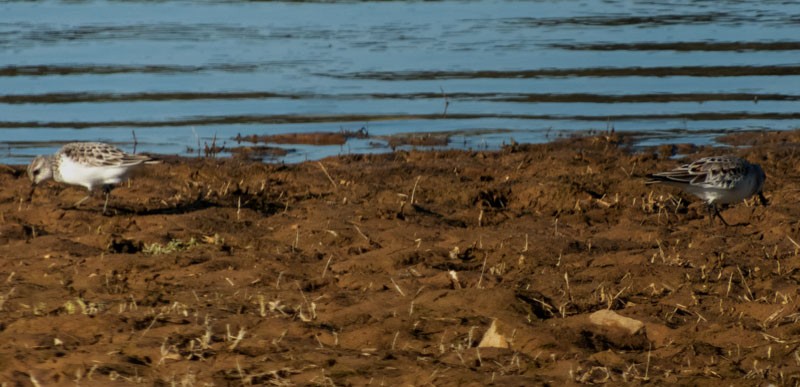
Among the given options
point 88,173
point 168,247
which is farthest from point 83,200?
point 168,247

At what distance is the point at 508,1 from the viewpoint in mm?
30406

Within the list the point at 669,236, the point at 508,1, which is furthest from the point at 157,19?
the point at 669,236

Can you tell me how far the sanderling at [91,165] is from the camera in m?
10.7

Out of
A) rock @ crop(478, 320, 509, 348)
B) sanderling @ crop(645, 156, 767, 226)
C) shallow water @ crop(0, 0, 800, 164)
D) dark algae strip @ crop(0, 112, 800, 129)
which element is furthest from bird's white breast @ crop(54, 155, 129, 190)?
dark algae strip @ crop(0, 112, 800, 129)

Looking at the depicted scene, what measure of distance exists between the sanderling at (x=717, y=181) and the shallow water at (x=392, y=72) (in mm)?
4361

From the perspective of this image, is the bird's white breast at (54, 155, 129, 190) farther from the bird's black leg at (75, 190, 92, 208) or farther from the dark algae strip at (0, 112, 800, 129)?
the dark algae strip at (0, 112, 800, 129)

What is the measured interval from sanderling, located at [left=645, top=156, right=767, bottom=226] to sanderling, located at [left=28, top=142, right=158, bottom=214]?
4146 millimetres

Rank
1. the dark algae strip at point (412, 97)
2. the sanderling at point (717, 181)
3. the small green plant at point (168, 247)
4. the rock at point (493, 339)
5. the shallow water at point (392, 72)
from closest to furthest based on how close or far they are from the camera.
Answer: the rock at point (493, 339) < the small green plant at point (168, 247) < the sanderling at point (717, 181) < the shallow water at point (392, 72) < the dark algae strip at point (412, 97)

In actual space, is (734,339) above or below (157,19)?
above

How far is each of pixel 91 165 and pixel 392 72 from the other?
10.2m

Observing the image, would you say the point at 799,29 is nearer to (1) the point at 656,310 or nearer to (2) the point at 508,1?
(2) the point at 508,1

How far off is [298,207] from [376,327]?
3.82 m

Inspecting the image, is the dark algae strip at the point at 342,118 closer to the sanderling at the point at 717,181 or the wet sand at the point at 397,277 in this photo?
the wet sand at the point at 397,277

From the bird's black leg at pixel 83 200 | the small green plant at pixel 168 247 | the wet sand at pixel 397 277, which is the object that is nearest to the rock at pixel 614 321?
the wet sand at pixel 397 277
